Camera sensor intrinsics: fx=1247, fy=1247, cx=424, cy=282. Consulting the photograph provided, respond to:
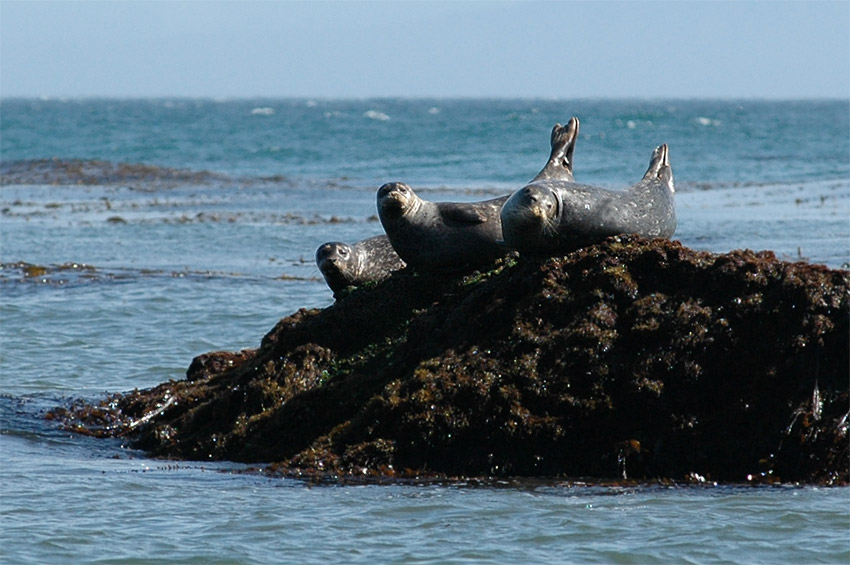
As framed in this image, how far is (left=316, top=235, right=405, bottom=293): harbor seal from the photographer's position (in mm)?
7812

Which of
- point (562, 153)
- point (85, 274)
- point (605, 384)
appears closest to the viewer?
point (605, 384)

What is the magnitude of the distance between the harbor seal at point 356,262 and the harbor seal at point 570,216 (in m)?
1.19

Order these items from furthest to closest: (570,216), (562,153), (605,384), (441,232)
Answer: (562,153) → (441,232) → (570,216) → (605,384)

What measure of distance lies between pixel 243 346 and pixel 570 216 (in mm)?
4165

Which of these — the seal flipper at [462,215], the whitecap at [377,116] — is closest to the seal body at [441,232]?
the seal flipper at [462,215]

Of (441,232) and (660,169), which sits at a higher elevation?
(660,169)

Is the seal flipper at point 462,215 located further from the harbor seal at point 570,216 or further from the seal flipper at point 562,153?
the seal flipper at point 562,153

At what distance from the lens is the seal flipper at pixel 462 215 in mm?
7516

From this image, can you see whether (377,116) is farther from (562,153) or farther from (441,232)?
(441,232)

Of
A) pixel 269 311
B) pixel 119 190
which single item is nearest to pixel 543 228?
pixel 269 311

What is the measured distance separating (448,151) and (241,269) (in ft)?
82.7

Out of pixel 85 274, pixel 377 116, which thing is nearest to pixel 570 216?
pixel 85 274

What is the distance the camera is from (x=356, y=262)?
313 inches

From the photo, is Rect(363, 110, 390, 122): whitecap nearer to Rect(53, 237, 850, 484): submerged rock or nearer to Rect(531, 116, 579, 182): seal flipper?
Rect(531, 116, 579, 182): seal flipper
